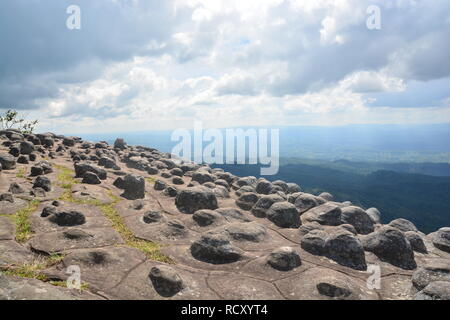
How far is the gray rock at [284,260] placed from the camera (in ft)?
40.4

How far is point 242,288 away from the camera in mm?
10734

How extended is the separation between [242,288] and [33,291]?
6132mm

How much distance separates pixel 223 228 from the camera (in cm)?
1568

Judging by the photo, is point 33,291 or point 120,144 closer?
point 33,291

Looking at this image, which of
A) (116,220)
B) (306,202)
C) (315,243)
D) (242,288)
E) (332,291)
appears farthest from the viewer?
(306,202)

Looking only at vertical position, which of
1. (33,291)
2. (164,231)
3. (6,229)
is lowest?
(164,231)

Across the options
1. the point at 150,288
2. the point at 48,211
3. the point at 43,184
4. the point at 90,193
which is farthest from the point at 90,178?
the point at 150,288

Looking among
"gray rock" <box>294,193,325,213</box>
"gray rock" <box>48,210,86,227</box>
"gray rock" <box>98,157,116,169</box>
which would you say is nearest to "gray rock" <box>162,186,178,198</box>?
"gray rock" <box>48,210,86,227</box>

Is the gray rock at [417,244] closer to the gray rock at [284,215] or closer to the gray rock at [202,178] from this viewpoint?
the gray rock at [284,215]

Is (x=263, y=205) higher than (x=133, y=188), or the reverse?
(x=133, y=188)

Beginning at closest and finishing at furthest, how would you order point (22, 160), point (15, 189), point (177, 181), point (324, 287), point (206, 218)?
point (324, 287) → point (206, 218) → point (15, 189) → point (22, 160) → point (177, 181)

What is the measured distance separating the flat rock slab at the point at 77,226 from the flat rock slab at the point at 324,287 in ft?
30.3

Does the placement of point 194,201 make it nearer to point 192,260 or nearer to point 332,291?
point 192,260

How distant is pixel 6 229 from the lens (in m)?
13.7
